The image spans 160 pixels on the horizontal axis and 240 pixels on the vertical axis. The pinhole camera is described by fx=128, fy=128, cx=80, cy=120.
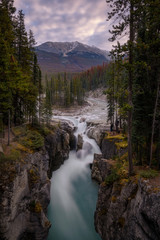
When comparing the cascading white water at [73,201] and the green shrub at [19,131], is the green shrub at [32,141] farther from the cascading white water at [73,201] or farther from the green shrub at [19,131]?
the cascading white water at [73,201]

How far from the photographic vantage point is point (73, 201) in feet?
55.7

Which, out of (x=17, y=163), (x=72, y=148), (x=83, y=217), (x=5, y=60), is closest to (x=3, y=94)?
(x=5, y=60)

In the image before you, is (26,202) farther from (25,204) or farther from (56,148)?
(56,148)

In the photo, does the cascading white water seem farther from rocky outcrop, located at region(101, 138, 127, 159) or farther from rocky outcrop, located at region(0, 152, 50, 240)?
rocky outcrop, located at region(101, 138, 127, 159)

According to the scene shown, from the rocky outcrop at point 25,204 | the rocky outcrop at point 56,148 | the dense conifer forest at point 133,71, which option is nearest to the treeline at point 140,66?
the dense conifer forest at point 133,71

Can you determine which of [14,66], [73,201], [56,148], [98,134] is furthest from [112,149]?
[14,66]

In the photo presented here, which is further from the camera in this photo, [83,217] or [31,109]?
[31,109]

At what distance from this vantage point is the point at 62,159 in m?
24.4

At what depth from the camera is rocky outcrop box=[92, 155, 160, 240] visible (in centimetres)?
734

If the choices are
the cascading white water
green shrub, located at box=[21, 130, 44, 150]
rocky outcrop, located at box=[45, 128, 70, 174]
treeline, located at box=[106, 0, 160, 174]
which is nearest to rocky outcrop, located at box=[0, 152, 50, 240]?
green shrub, located at box=[21, 130, 44, 150]

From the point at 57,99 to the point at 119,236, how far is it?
63605 millimetres

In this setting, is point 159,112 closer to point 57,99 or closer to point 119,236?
point 119,236

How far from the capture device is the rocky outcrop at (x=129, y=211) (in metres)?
7.34

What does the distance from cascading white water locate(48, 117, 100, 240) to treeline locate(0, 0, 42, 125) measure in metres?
11.1
